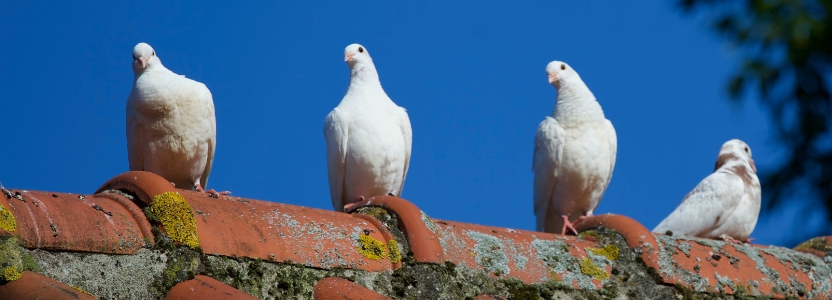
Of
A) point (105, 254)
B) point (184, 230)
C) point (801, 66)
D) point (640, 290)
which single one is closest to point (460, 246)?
point (640, 290)

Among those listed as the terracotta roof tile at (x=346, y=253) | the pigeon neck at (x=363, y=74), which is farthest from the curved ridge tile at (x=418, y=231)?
the pigeon neck at (x=363, y=74)

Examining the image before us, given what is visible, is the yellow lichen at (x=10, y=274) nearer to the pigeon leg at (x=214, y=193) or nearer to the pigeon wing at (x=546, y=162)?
the pigeon leg at (x=214, y=193)

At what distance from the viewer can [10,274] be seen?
10.2 feet

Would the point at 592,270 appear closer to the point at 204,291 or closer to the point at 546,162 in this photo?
the point at 204,291

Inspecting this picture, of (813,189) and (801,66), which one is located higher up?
(801,66)

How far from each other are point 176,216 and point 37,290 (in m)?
0.81

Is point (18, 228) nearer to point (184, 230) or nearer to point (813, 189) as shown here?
point (184, 230)

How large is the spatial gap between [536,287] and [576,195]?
324 cm

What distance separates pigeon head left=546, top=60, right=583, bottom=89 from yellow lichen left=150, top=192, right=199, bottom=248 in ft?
15.8

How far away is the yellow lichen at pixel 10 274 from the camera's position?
3.11 m

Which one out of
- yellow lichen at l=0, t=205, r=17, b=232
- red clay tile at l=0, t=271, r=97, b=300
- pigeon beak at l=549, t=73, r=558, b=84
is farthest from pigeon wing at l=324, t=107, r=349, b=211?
red clay tile at l=0, t=271, r=97, b=300

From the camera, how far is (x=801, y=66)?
1223 centimetres

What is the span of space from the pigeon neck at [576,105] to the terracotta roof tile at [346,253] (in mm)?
2203

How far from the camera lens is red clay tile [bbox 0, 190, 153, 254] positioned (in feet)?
11.2
